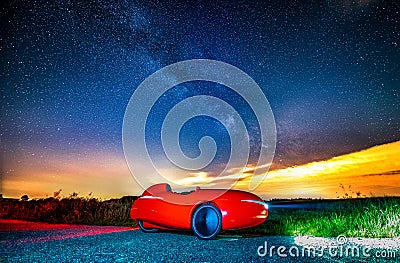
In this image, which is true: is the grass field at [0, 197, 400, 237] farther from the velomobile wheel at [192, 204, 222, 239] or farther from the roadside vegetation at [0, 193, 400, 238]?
the velomobile wheel at [192, 204, 222, 239]

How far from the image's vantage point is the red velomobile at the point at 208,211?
213 inches

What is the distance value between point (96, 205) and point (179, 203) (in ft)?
17.2

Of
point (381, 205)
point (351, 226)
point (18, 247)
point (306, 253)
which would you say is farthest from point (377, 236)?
point (18, 247)

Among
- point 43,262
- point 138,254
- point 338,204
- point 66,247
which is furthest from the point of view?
point 338,204

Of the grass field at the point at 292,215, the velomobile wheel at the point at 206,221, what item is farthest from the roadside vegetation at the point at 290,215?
the velomobile wheel at the point at 206,221

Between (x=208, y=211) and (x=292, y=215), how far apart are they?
14.1 feet

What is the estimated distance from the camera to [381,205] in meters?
6.82

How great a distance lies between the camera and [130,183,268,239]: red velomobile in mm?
5414

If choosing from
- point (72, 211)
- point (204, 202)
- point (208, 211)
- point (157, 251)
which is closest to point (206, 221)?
point (208, 211)

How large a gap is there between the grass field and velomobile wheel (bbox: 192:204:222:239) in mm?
1212

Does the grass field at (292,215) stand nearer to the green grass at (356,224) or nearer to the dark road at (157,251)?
the green grass at (356,224)

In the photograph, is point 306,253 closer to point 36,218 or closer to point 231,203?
point 231,203

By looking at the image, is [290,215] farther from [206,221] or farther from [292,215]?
[206,221]

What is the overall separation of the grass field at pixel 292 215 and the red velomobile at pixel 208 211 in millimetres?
918
